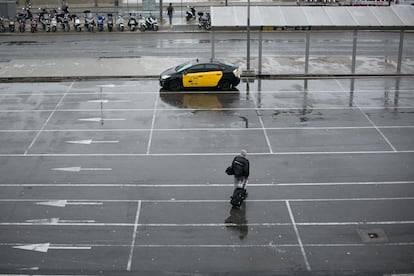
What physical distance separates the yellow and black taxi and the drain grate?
46.0 feet

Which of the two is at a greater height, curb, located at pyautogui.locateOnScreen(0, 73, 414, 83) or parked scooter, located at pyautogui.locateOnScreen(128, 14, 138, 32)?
parked scooter, located at pyautogui.locateOnScreen(128, 14, 138, 32)

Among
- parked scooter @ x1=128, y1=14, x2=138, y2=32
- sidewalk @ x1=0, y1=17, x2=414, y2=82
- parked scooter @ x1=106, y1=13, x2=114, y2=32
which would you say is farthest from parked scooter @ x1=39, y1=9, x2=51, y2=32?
sidewalk @ x1=0, y1=17, x2=414, y2=82

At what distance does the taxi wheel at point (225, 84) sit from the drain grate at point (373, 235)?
46.0 ft

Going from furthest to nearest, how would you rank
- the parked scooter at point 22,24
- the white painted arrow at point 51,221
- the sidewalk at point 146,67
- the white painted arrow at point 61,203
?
the parked scooter at point 22,24 < the sidewalk at point 146,67 < the white painted arrow at point 61,203 < the white painted arrow at point 51,221

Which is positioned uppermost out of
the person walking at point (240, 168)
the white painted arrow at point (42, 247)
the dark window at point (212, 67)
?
the dark window at point (212, 67)

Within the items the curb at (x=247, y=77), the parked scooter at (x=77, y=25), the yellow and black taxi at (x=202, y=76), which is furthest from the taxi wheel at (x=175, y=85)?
the parked scooter at (x=77, y=25)

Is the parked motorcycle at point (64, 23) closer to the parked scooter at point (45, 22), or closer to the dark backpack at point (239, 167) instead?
the parked scooter at point (45, 22)

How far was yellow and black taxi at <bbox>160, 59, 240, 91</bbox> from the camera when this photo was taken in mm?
27984

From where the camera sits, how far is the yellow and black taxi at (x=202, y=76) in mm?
27984

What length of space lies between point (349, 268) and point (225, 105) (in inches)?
522

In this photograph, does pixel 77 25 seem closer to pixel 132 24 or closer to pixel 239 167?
pixel 132 24

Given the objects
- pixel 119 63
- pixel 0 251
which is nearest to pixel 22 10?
pixel 119 63

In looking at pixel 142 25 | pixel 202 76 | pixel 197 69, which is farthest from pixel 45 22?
pixel 202 76

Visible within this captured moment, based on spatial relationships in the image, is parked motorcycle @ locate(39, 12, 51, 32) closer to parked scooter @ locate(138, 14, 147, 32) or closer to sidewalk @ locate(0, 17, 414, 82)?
parked scooter @ locate(138, 14, 147, 32)
